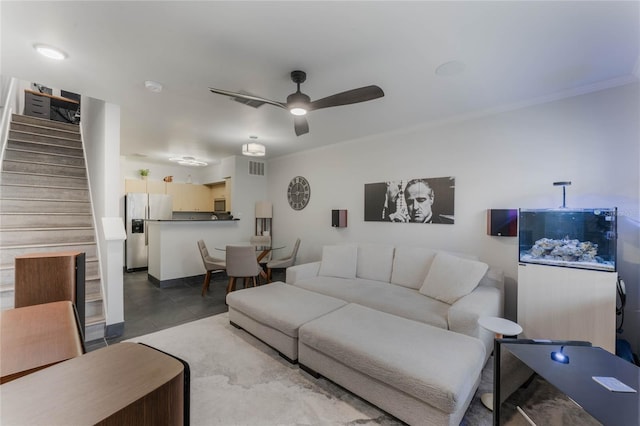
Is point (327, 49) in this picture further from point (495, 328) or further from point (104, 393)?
point (495, 328)

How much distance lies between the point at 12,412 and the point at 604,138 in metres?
4.00

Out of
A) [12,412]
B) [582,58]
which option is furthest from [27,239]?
[582,58]

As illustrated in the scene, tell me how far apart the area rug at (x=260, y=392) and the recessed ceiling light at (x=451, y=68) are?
8.63 feet

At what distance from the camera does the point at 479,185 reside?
10.7 feet

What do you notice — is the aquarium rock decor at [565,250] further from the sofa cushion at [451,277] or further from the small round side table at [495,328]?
the small round side table at [495,328]

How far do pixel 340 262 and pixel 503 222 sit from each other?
82.2 inches

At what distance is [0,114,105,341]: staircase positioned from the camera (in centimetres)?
299

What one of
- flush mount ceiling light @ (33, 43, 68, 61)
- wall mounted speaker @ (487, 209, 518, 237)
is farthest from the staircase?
wall mounted speaker @ (487, 209, 518, 237)

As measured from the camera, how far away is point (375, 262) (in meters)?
3.78

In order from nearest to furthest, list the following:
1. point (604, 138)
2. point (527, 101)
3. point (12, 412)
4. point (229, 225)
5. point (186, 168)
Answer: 1. point (12, 412)
2. point (604, 138)
3. point (527, 101)
4. point (229, 225)
5. point (186, 168)

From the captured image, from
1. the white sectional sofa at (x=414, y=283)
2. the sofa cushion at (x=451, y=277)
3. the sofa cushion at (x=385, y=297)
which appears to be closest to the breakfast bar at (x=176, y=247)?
the white sectional sofa at (x=414, y=283)

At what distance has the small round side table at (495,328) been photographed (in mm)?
1878

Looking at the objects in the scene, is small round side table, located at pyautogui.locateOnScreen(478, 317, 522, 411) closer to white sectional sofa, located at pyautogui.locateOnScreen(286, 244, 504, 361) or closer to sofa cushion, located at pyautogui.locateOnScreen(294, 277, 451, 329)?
white sectional sofa, located at pyautogui.locateOnScreen(286, 244, 504, 361)

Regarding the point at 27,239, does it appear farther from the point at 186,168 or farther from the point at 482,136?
the point at 482,136
